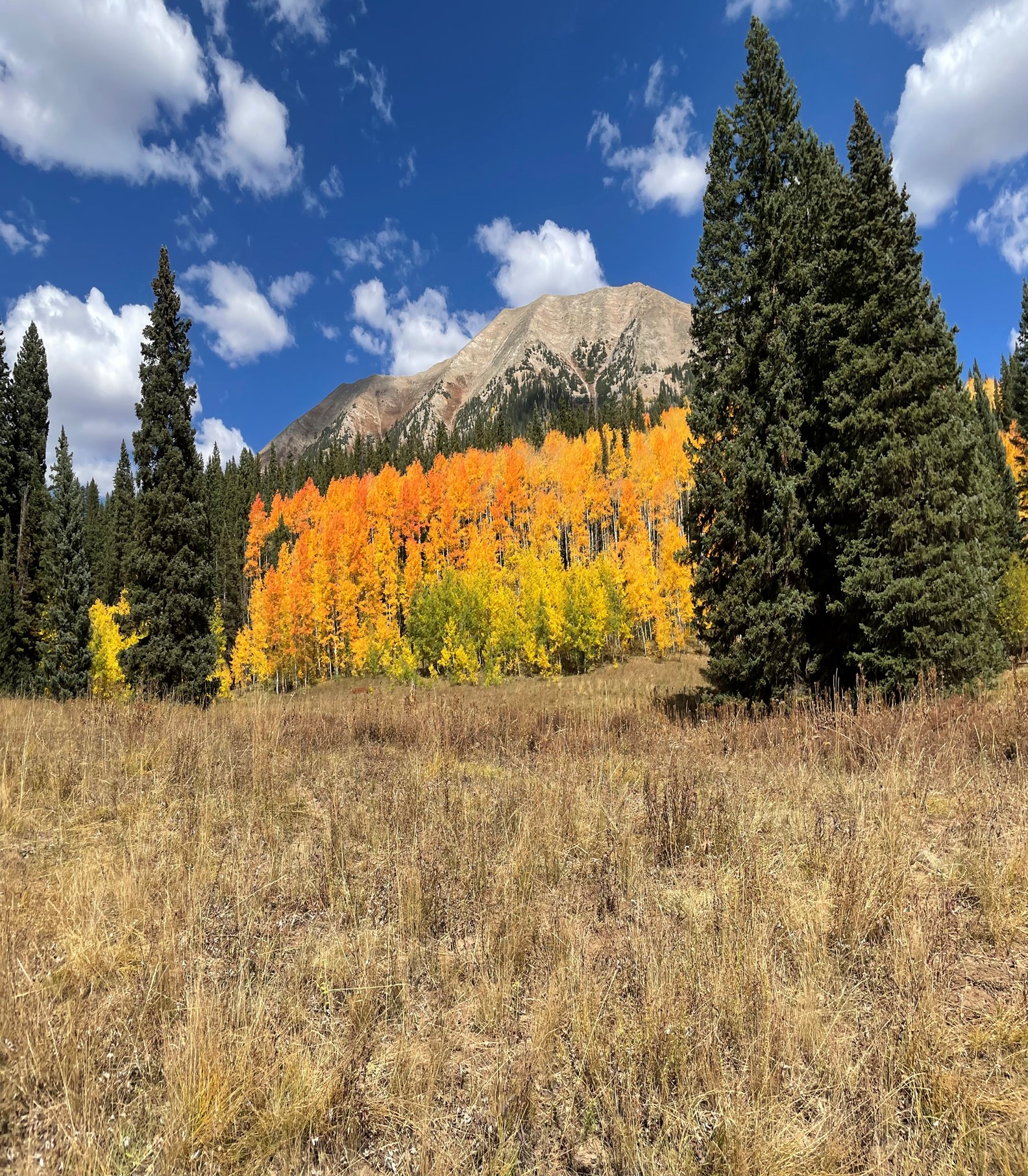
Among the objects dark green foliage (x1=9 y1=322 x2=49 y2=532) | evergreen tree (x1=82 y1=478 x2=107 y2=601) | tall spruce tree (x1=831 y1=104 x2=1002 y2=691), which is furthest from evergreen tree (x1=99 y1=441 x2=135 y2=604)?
tall spruce tree (x1=831 y1=104 x2=1002 y2=691)

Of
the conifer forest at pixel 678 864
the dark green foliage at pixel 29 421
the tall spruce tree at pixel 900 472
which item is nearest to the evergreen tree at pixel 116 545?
the dark green foliage at pixel 29 421

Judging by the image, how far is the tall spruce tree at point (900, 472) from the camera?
12586 mm

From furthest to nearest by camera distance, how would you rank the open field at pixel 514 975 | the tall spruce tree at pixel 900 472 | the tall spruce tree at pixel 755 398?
1. the tall spruce tree at pixel 755 398
2. the tall spruce tree at pixel 900 472
3. the open field at pixel 514 975

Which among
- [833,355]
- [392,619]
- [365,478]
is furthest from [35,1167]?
[365,478]

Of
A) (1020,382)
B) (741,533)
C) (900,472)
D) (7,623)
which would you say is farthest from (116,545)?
(1020,382)

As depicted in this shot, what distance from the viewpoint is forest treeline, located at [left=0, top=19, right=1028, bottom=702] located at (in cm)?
1328

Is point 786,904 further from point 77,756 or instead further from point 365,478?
point 365,478

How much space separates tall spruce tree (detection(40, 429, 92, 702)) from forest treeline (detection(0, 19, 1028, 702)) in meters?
0.12

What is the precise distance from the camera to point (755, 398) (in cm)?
1507

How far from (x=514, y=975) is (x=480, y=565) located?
46.9 metres

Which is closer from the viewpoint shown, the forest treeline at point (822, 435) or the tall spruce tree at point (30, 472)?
the forest treeline at point (822, 435)

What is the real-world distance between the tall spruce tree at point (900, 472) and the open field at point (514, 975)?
8.01m

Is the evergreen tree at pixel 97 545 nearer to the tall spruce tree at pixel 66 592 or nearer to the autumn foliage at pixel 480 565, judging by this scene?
the autumn foliage at pixel 480 565

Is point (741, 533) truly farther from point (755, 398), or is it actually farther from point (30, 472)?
point (30, 472)
